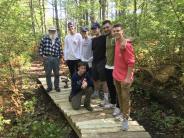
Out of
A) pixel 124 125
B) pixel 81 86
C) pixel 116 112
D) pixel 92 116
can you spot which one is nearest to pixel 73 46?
pixel 81 86

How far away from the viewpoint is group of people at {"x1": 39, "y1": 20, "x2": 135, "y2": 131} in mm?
6480

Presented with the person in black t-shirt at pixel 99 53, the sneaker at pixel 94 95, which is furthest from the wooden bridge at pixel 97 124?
the person in black t-shirt at pixel 99 53

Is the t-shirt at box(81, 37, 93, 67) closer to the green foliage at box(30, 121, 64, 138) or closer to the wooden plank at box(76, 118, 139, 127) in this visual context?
the wooden plank at box(76, 118, 139, 127)

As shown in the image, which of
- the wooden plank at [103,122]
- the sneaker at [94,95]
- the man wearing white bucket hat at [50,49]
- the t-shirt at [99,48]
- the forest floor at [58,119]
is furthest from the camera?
the man wearing white bucket hat at [50,49]

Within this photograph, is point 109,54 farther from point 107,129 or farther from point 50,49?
point 50,49

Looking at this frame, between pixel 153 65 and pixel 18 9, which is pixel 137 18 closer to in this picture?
pixel 153 65

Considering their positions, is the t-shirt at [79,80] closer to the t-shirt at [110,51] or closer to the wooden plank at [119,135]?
the t-shirt at [110,51]

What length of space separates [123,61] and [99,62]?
1.92 metres

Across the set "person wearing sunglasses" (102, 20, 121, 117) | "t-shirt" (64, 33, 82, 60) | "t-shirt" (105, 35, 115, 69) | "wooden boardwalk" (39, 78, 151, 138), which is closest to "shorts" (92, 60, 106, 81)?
"person wearing sunglasses" (102, 20, 121, 117)

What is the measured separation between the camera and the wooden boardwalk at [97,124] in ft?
22.3

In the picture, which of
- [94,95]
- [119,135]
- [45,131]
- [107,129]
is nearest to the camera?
[119,135]

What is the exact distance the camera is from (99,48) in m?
8.30

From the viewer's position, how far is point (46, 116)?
9.59m

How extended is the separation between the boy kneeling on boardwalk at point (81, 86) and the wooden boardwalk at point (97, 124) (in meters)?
0.17
